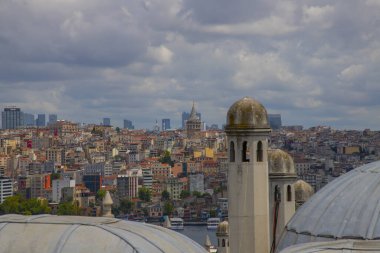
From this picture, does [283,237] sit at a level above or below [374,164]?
below

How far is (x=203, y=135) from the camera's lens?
139 meters

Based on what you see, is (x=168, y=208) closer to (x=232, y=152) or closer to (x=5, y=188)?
(x=5, y=188)

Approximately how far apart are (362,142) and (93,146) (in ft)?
98.0

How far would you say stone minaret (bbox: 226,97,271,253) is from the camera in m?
6.60

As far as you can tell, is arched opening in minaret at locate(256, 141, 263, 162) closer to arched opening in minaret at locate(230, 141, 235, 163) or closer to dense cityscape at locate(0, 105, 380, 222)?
arched opening in minaret at locate(230, 141, 235, 163)

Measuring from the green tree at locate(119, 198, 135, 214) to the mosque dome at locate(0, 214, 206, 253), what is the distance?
76.9 m

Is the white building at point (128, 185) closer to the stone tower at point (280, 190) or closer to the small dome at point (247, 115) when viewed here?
the stone tower at point (280, 190)

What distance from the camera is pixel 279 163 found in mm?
7641

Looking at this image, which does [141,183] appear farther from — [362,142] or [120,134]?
[120,134]

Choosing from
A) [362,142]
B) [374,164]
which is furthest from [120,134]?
[374,164]

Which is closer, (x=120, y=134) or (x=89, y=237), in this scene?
(x=89, y=237)

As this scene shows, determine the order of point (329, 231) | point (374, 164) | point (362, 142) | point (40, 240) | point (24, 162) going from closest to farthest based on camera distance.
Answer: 1. point (40, 240)
2. point (329, 231)
3. point (374, 164)
4. point (24, 162)
5. point (362, 142)

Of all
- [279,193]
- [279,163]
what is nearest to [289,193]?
[279,193]

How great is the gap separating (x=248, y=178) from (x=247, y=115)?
41cm
